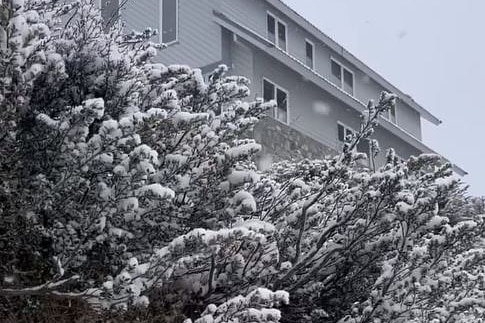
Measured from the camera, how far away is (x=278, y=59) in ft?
60.6

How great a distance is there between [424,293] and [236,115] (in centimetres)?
158

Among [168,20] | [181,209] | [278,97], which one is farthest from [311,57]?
[181,209]

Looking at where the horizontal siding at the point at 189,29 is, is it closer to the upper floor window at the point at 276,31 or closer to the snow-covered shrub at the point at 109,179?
the upper floor window at the point at 276,31

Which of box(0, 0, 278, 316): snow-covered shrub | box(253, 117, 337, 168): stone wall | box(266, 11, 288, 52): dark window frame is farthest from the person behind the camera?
box(266, 11, 288, 52): dark window frame

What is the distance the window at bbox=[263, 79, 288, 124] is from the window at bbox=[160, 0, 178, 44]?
2.29 meters

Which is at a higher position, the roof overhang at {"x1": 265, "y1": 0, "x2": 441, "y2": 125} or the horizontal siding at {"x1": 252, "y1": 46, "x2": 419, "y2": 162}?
the roof overhang at {"x1": 265, "y1": 0, "x2": 441, "y2": 125}

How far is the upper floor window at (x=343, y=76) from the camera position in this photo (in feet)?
72.3

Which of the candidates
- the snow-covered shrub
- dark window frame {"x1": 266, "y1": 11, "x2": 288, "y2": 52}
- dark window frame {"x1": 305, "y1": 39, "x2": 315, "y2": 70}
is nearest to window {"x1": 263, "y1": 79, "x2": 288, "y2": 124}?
dark window frame {"x1": 266, "y1": 11, "x2": 288, "y2": 52}

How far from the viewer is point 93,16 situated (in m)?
5.37

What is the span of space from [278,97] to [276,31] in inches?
63.6

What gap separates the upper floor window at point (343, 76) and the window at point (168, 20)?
4.97 m

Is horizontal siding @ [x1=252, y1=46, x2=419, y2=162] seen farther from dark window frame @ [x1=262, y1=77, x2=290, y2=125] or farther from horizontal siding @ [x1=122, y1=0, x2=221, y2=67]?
horizontal siding @ [x1=122, y1=0, x2=221, y2=67]

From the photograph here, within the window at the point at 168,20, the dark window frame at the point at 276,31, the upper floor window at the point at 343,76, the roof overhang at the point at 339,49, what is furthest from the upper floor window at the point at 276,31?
the upper floor window at the point at 343,76

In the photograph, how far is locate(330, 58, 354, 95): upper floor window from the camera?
22.0 meters
